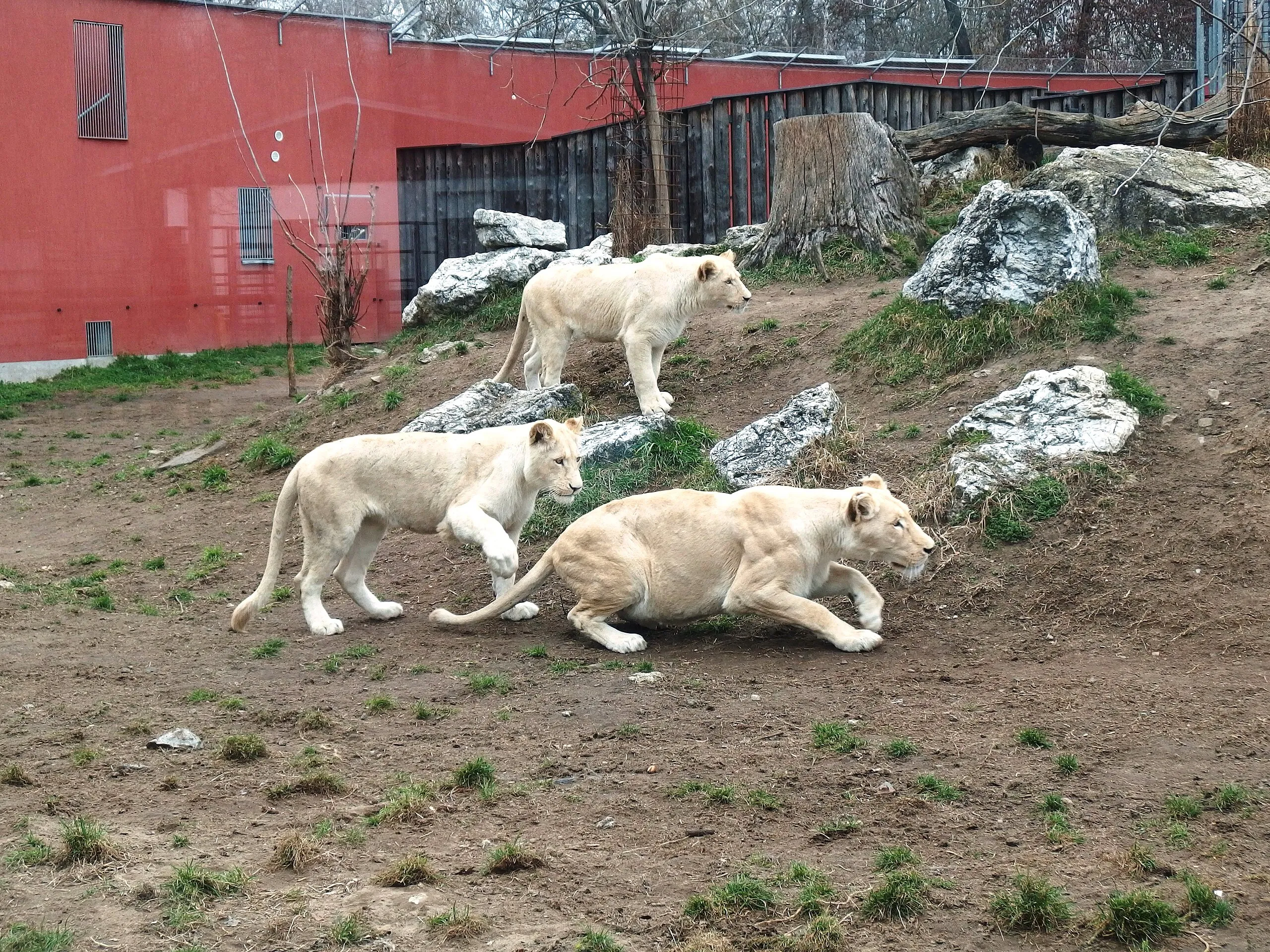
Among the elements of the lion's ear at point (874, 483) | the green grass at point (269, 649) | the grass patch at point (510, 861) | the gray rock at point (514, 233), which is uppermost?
the gray rock at point (514, 233)

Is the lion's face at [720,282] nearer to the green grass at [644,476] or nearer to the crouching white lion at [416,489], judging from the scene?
the green grass at [644,476]

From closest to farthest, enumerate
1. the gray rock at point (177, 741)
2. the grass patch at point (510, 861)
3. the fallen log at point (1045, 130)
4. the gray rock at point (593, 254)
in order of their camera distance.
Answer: the grass patch at point (510, 861) < the gray rock at point (177, 741) < the fallen log at point (1045, 130) < the gray rock at point (593, 254)

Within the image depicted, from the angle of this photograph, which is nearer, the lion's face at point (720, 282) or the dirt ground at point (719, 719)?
the dirt ground at point (719, 719)

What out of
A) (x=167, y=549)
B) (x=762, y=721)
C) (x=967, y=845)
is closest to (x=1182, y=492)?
(x=762, y=721)

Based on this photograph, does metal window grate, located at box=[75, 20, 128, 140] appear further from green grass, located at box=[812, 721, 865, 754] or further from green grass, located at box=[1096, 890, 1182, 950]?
green grass, located at box=[1096, 890, 1182, 950]

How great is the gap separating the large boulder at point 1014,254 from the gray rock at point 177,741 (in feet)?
22.1

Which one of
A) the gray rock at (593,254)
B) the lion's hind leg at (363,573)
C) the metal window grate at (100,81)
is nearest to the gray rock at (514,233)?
the gray rock at (593,254)

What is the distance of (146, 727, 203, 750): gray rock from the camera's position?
19.2ft

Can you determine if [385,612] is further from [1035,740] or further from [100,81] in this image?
[100,81]

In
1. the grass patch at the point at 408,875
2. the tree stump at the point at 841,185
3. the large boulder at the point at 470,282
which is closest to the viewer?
the grass patch at the point at 408,875

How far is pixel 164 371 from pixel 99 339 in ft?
4.01

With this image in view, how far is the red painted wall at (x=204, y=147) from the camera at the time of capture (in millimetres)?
18969

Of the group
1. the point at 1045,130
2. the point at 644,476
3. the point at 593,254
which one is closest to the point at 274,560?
the point at 644,476

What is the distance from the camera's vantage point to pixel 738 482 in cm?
923
